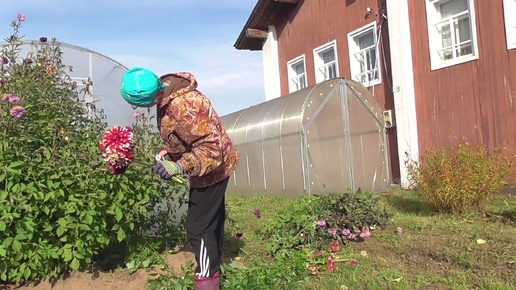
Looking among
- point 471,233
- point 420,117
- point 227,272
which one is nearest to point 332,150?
point 420,117

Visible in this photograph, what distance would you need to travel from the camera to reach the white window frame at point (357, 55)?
1116 cm

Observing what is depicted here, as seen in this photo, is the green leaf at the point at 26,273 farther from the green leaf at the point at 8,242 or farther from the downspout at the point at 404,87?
the downspout at the point at 404,87

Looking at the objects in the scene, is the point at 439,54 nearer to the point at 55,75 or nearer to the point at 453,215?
the point at 453,215

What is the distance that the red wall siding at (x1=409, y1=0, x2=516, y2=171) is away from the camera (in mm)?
8227

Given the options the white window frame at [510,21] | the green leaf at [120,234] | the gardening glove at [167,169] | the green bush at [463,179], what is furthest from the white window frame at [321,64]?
the gardening glove at [167,169]

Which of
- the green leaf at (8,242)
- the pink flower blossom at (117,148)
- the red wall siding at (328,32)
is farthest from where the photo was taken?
the red wall siding at (328,32)

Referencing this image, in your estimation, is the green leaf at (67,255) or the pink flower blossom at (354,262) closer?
the green leaf at (67,255)

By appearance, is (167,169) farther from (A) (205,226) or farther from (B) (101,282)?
(B) (101,282)

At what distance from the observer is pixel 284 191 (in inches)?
392

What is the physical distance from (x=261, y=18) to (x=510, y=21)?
8.30 metres

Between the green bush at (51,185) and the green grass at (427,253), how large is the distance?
1.24 m

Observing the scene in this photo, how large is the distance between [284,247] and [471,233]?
67.8 inches

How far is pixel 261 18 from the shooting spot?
49.9ft

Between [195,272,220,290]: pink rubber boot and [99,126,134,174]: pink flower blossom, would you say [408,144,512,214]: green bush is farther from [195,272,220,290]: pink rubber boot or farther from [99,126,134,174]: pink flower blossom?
[99,126,134,174]: pink flower blossom
